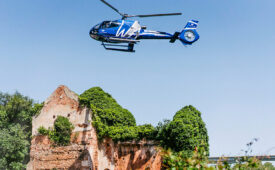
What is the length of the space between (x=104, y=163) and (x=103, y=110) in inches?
123

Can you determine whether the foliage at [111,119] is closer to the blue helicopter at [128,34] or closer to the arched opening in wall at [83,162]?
the arched opening in wall at [83,162]

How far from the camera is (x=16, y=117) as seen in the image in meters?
26.0

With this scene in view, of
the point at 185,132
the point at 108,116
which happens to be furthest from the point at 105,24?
the point at 185,132

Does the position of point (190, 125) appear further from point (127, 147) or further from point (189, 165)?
point (189, 165)

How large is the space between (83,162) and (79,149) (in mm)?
828

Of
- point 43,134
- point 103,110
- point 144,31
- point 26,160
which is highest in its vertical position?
point 144,31

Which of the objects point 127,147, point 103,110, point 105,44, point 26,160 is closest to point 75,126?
point 103,110

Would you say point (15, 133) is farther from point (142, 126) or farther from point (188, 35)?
point (188, 35)

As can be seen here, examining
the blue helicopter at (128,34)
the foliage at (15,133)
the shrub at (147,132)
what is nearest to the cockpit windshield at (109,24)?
the blue helicopter at (128,34)

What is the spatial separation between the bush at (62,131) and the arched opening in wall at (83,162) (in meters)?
1.32

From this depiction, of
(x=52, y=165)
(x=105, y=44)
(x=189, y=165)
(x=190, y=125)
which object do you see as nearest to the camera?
(x=189, y=165)

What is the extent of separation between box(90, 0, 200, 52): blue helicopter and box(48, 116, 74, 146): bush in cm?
647

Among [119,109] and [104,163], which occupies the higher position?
[119,109]

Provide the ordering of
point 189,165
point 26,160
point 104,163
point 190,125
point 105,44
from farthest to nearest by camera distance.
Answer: point 26,160
point 104,163
point 190,125
point 105,44
point 189,165
